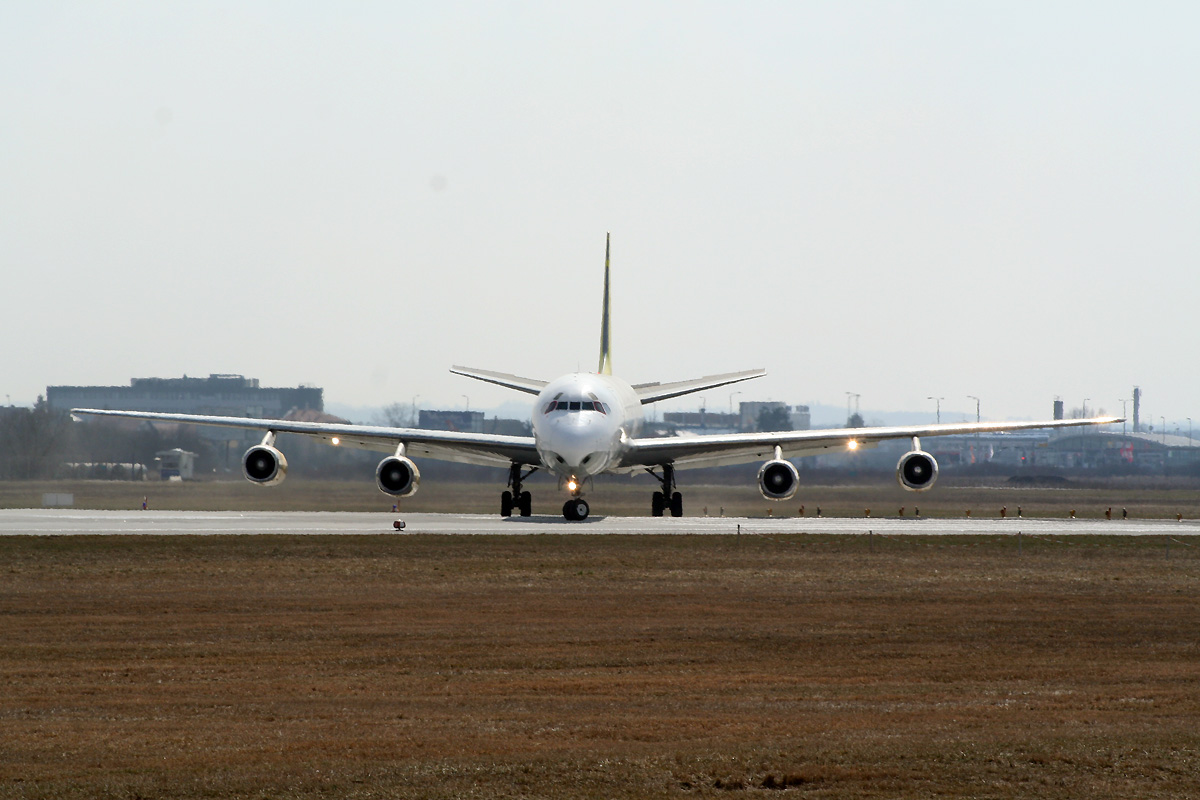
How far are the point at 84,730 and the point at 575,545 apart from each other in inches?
962

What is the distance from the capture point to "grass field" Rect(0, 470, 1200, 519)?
60.8 metres

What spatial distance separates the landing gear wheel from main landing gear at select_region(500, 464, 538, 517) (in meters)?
3.50

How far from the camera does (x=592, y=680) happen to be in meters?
16.9

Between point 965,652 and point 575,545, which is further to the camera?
point 575,545

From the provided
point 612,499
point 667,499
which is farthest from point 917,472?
point 612,499

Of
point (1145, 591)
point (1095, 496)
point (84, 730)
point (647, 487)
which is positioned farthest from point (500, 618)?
point (1095, 496)

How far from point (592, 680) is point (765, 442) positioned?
112 feet

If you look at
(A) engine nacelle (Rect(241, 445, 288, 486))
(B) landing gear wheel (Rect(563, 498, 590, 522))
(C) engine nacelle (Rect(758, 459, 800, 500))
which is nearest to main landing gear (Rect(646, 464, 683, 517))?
(B) landing gear wheel (Rect(563, 498, 590, 522))

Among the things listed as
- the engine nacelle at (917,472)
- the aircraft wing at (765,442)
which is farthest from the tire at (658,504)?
the engine nacelle at (917,472)

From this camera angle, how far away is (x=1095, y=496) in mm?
82438

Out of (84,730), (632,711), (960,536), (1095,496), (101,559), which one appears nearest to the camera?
(84,730)

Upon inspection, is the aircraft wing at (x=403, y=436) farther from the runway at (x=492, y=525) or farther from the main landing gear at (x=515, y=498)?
the runway at (x=492, y=525)

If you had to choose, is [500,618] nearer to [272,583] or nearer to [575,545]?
[272,583]

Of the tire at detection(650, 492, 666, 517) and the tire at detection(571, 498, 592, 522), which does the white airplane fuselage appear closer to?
the tire at detection(571, 498, 592, 522)
